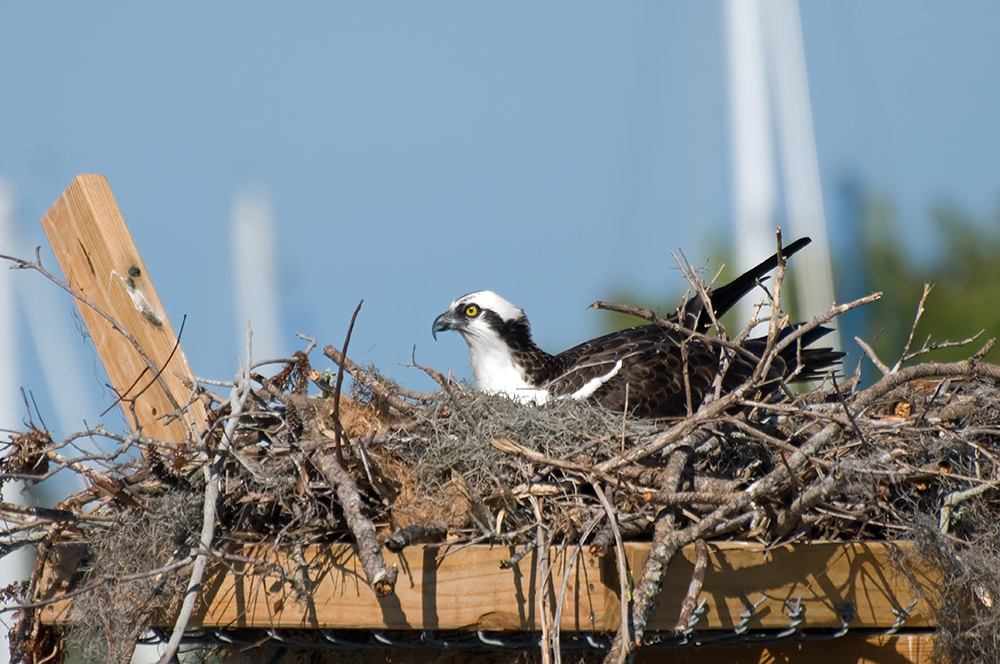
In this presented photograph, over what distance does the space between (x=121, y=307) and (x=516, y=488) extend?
4.39 ft

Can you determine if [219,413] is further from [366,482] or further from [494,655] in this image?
[494,655]

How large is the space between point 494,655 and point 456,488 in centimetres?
44

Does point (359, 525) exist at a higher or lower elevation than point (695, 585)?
higher

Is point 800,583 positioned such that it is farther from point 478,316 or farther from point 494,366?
point 478,316

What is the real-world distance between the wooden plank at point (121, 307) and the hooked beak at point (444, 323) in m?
1.59

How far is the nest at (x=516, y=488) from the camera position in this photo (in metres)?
2.30

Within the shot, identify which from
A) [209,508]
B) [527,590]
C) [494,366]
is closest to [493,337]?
[494,366]

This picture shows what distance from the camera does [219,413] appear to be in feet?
8.63

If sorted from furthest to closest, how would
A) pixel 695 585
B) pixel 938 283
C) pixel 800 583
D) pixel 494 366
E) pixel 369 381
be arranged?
pixel 938 283 < pixel 494 366 < pixel 369 381 < pixel 800 583 < pixel 695 585

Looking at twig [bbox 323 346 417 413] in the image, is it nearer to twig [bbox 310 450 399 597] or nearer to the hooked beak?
twig [bbox 310 450 399 597]

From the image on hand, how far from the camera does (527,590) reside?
2.22 metres

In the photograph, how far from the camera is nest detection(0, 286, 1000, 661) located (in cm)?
230

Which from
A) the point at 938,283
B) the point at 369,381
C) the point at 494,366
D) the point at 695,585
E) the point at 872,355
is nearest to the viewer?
the point at 695,585

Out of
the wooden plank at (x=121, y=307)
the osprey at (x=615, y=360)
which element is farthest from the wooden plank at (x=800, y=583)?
the wooden plank at (x=121, y=307)
